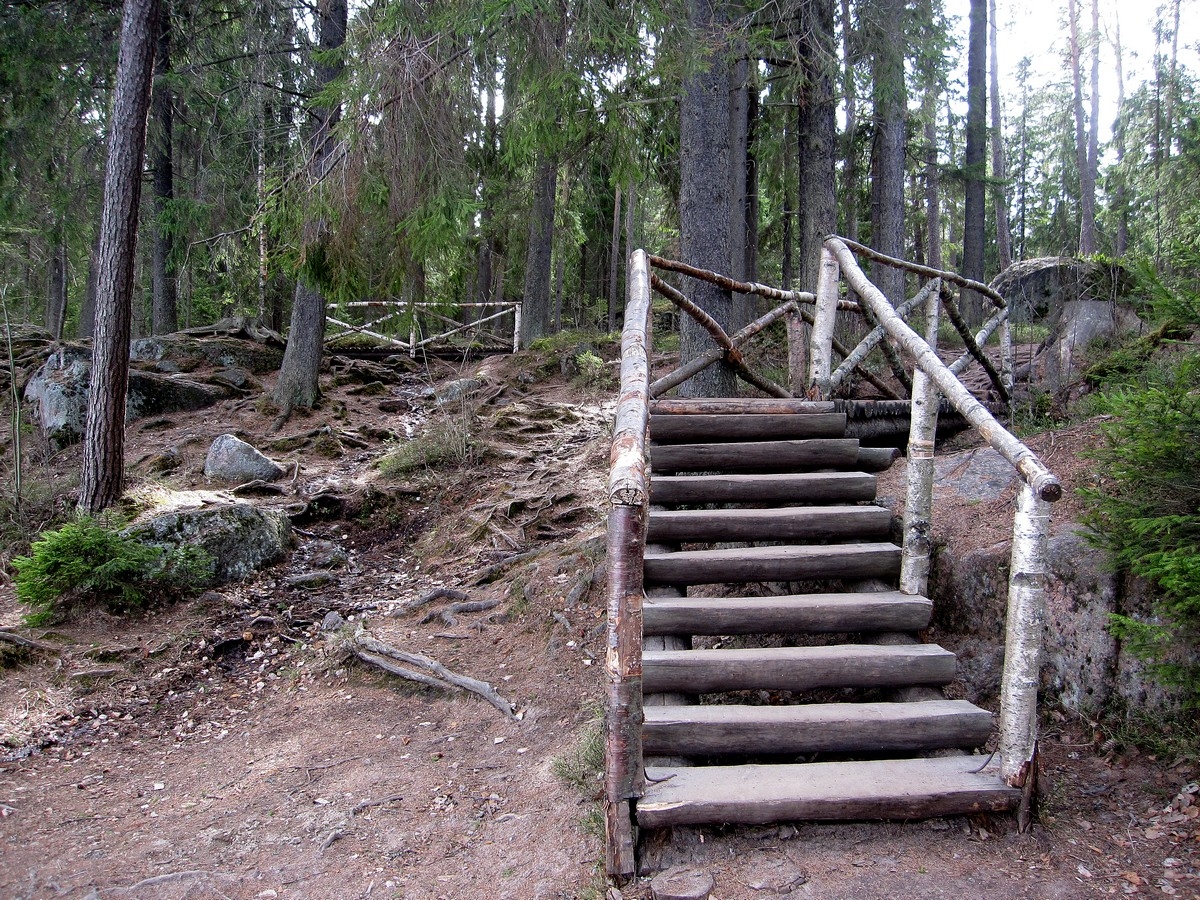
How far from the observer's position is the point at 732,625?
3.72 metres

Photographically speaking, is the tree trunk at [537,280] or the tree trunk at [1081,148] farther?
the tree trunk at [1081,148]

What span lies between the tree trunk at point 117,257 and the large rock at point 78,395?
3.69m

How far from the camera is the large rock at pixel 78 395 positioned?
11453 millimetres

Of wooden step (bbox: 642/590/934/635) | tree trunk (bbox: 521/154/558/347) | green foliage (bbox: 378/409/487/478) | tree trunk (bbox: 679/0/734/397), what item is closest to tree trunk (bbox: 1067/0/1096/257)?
tree trunk (bbox: 521/154/558/347)

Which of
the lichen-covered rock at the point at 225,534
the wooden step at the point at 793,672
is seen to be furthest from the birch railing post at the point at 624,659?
the lichen-covered rock at the point at 225,534

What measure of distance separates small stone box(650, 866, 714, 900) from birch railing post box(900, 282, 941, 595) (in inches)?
73.9

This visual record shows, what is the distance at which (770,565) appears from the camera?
158 inches

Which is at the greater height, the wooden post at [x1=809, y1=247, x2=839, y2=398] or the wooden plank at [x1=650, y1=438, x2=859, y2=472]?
the wooden post at [x1=809, y1=247, x2=839, y2=398]

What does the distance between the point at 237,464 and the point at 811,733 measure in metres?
8.59

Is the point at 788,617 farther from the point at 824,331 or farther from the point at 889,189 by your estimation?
the point at 889,189

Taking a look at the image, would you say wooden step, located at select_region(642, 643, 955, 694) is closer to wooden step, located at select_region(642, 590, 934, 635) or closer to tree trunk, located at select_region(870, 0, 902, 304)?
wooden step, located at select_region(642, 590, 934, 635)

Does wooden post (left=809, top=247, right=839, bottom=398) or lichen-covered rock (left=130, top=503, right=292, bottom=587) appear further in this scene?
lichen-covered rock (left=130, top=503, right=292, bottom=587)

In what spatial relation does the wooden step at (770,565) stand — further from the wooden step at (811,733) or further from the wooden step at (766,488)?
the wooden step at (811,733)

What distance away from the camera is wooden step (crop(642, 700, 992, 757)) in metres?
3.15
